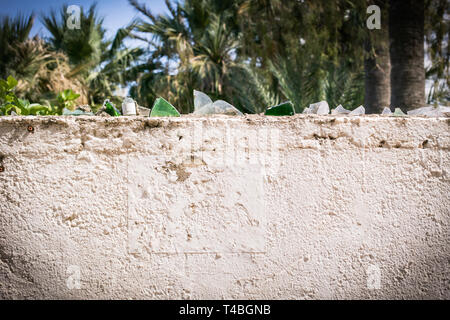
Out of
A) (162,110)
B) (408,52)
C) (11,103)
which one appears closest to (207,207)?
(162,110)

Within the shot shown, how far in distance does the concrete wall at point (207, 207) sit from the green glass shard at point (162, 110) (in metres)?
0.14

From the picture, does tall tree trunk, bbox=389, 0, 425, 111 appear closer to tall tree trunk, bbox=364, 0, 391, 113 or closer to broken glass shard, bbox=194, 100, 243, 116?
tall tree trunk, bbox=364, 0, 391, 113

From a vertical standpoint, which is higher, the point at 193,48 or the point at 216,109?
the point at 193,48

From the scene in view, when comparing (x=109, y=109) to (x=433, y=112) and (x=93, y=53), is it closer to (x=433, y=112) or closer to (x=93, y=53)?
(x=433, y=112)

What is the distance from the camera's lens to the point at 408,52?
3500 mm

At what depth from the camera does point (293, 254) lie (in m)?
1.26

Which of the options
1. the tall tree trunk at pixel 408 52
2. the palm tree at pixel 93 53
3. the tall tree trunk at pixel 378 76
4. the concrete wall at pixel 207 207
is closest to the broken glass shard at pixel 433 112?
the concrete wall at pixel 207 207

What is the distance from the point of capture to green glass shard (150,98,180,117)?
1372mm

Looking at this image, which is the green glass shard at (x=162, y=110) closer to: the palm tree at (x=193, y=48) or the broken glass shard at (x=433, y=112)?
the broken glass shard at (x=433, y=112)

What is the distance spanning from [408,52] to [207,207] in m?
3.33

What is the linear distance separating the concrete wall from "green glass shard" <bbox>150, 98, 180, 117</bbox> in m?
0.14
